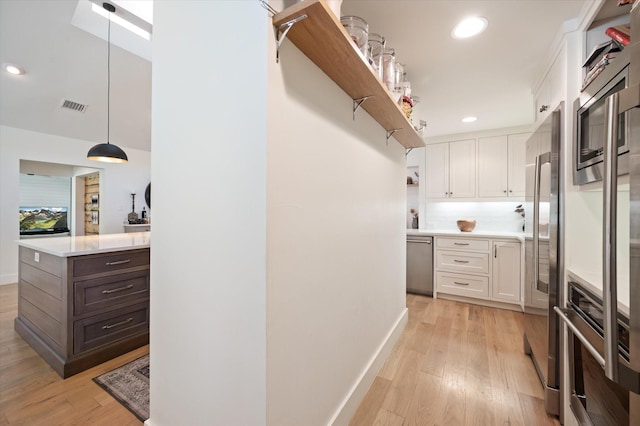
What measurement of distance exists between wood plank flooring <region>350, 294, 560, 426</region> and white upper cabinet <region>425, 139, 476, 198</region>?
186 cm

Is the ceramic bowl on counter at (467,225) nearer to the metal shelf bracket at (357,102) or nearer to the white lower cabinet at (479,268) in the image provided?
the white lower cabinet at (479,268)

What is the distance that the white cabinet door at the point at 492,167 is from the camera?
11.9 ft

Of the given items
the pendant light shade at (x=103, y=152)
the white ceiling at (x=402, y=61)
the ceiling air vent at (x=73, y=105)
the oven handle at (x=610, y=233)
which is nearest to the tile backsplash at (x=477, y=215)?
the white ceiling at (x=402, y=61)

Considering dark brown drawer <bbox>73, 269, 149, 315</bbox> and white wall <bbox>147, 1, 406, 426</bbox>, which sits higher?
white wall <bbox>147, 1, 406, 426</bbox>

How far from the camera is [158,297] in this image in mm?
1266

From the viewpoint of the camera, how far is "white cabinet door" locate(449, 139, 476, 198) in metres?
3.82

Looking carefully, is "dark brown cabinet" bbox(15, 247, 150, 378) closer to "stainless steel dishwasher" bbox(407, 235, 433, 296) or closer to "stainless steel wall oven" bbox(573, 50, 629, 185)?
"stainless steel wall oven" bbox(573, 50, 629, 185)

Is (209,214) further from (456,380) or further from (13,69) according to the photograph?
(13,69)

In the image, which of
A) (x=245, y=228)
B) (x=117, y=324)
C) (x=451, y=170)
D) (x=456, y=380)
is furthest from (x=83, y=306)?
(x=451, y=170)

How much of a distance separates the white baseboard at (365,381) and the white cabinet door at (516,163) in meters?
2.52

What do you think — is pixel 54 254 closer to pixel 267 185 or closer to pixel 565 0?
pixel 267 185

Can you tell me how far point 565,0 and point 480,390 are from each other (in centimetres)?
240

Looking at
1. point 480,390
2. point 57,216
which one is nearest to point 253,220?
point 480,390

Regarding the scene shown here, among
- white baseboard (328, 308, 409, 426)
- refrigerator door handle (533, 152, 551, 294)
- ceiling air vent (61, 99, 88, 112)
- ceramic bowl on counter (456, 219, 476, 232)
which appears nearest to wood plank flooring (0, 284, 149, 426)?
white baseboard (328, 308, 409, 426)
